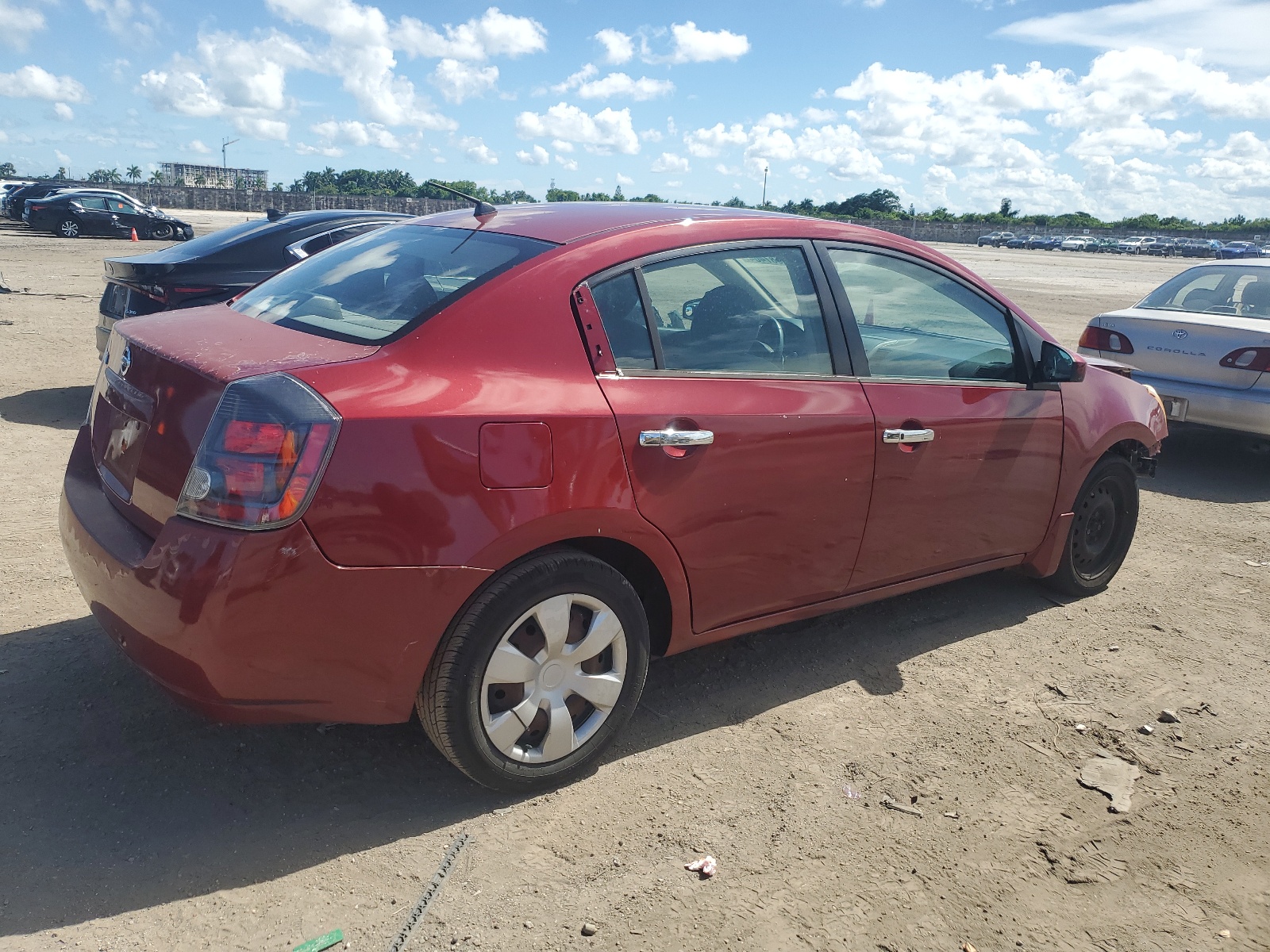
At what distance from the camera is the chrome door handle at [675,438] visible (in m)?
3.04

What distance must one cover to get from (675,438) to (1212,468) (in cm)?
666

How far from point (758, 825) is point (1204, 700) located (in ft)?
7.00

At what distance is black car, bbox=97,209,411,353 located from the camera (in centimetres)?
710

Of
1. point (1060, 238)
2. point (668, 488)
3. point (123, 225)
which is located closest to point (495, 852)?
point (668, 488)

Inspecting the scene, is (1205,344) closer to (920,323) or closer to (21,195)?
(920,323)

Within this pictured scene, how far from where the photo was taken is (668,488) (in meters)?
3.11

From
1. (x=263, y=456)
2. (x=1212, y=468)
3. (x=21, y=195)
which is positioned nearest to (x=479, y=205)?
(x=263, y=456)

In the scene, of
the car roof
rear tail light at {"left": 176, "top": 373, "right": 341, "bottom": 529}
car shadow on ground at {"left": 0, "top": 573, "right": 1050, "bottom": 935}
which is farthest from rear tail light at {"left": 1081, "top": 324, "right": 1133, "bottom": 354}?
rear tail light at {"left": 176, "top": 373, "right": 341, "bottom": 529}

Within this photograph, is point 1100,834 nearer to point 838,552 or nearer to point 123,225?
point 838,552

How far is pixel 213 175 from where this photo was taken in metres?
134

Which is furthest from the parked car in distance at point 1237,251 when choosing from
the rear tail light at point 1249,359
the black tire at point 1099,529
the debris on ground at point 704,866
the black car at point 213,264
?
the debris on ground at point 704,866

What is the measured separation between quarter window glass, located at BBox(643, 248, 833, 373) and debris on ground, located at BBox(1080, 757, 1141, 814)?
164 centimetres

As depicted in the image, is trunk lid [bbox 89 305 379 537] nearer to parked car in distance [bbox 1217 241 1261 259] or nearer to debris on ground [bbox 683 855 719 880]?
debris on ground [bbox 683 855 719 880]

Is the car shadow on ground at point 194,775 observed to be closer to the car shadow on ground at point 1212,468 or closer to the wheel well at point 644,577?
the wheel well at point 644,577
